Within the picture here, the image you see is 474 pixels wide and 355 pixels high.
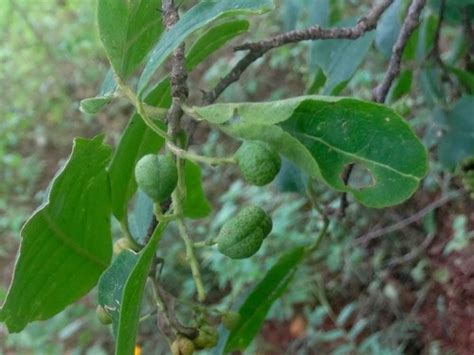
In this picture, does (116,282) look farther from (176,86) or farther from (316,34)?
(316,34)

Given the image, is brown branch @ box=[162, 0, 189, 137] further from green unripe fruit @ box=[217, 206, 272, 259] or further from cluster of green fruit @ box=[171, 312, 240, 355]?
cluster of green fruit @ box=[171, 312, 240, 355]

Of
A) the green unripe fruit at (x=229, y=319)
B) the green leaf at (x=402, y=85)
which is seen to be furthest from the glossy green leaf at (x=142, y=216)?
the green leaf at (x=402, y=85)

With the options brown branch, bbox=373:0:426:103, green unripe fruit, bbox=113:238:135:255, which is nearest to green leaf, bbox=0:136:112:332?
green unripe fruit, bbox=113:238:135:255

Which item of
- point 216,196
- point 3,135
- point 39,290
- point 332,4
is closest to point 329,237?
point 216,196

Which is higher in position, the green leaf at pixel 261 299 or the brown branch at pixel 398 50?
the brown branch at pixel 398 50

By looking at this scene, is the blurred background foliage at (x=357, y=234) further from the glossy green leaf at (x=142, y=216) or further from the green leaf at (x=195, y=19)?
the green leaf at (x=195, y=19)

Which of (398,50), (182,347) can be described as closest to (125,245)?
(182,347)
